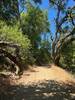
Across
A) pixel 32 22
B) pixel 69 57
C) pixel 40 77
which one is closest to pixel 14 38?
pixel 40 77

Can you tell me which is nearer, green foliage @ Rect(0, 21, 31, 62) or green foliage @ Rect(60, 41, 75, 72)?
green foliage @ Rect(0, 21, 31, 62)

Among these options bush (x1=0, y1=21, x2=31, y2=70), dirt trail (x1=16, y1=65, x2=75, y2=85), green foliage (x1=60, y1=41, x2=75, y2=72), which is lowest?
green foliage (x1=60, y1=41, x2=75, y2=72)

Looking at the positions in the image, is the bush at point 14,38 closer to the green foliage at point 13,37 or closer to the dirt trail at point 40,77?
the green foliage at point 13,37

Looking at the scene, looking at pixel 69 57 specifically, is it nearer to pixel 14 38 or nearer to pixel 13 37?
pixel 14 38

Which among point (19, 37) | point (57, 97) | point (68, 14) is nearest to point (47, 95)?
point (57, 97)

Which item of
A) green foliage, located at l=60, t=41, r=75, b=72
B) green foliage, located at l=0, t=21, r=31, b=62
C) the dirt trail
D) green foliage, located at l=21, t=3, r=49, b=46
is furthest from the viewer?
green foliage, located at l=60, t=41, r=75, b=72

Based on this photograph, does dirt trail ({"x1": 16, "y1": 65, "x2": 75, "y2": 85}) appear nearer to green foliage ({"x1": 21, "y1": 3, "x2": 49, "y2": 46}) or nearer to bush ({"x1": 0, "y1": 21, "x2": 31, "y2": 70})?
bush ({"x1": 0, "y1": 21, "x2": 31, "y2": 70})

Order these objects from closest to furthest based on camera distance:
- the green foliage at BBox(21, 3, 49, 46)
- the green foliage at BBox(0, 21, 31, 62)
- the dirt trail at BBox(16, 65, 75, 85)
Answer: the dirt trail at BBox(16, 65, 75, 85) → the green foliage at BBox(0, 21, 31, 62) → the green foliage at BBox(21, 3, 49, 46)

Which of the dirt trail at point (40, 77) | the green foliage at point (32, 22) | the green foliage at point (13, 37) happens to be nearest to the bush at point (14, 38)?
the green foliage at point (13, 37)

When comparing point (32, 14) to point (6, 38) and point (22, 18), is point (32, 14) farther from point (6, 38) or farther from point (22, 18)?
point (6, 38)

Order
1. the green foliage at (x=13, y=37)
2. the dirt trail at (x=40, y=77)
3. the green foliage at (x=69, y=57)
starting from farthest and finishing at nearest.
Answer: the green foliage at (x=69, y=57) → the green foliage at (x=13, y=37) → the dirt trail at (x=40, y=77)

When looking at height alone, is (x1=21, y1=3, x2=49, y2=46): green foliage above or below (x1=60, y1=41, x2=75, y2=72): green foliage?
above

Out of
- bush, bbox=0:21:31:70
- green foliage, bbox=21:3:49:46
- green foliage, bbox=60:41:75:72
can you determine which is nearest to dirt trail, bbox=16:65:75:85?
bush, bbox=0:21:31:70

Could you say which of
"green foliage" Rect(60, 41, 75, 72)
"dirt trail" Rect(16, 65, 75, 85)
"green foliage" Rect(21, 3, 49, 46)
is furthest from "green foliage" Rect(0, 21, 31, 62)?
"green foliage" Rect(60, 41, 75, 72)
